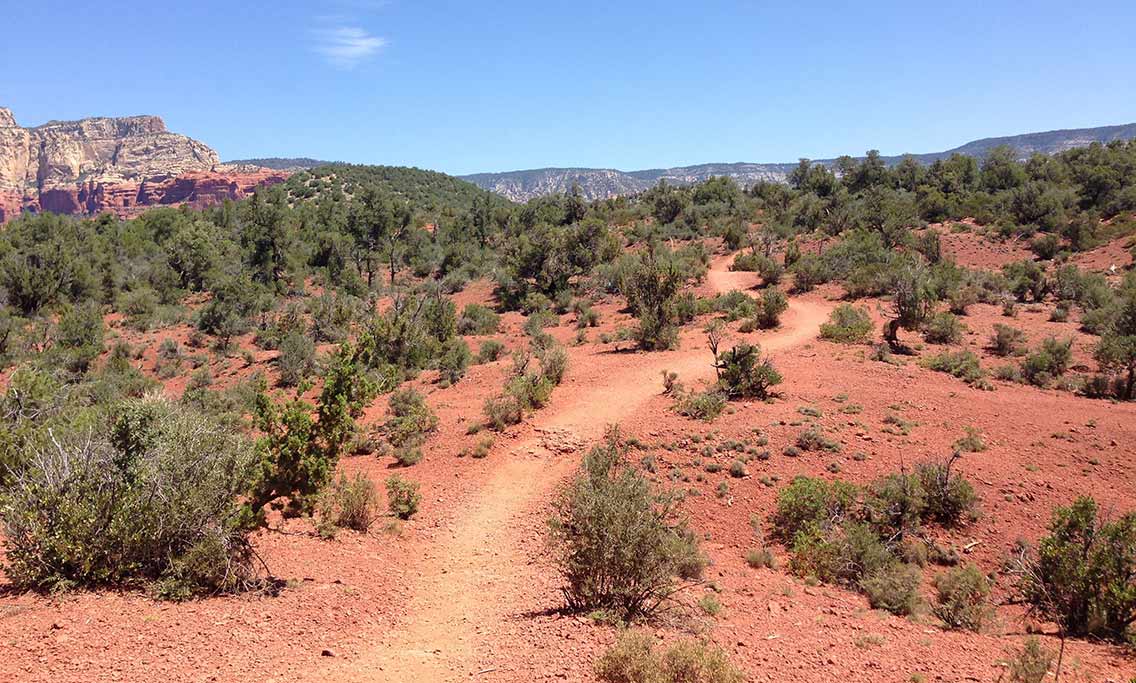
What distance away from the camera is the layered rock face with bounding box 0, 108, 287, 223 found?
362 feet

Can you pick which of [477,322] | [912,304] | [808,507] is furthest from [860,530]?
[477,322]

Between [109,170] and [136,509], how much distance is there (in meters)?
160

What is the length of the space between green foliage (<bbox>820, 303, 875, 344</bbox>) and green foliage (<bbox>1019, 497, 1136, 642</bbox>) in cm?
1202

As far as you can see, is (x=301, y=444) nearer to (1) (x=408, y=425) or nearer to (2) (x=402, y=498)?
(2) (x=402, y=498)

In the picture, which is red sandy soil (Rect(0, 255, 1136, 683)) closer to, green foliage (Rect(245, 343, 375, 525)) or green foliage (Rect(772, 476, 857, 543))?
green foliage (Rect(772, 476, 857, 543))

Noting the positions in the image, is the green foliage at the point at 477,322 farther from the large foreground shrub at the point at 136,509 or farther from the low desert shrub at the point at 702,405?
the large foreground shrub at the point at 136,509

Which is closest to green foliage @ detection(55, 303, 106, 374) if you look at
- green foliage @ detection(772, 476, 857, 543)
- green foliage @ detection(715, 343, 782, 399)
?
green foliage @ detection(715, 343, 782, 399)

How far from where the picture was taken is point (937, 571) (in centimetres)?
897

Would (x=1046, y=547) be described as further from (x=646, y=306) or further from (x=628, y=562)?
(x=646, y=306)

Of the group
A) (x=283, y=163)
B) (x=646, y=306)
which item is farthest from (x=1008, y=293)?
(x=283, y=163)

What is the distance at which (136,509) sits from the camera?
6.30 meters

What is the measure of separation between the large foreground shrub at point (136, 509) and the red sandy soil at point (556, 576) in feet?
1.08

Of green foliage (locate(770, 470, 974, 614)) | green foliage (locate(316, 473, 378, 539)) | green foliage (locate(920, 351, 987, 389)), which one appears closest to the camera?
green foliage (locate(770, 470, 974, 614))

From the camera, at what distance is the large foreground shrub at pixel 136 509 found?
6.06 meters
